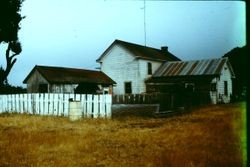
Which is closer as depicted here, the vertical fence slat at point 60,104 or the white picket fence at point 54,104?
the white picket fence at point 54,104

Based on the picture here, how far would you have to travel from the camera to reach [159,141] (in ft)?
32.1

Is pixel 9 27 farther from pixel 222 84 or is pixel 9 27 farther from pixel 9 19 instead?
pixel 222 84

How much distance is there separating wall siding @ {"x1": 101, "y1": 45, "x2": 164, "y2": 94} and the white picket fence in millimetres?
17062

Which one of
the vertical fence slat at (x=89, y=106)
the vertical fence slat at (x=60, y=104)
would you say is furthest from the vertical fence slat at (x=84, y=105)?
the vertical fence slat at (x=60, y=104)

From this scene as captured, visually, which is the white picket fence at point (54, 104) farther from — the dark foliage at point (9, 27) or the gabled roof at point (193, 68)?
the gabled roof at point (193, 68)

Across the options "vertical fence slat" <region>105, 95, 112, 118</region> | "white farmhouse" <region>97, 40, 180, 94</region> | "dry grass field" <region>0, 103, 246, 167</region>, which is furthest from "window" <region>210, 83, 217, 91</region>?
"dry grass field" <region>0, 103, 246, 167</region>

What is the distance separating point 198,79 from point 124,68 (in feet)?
27.6

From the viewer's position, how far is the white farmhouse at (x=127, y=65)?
37062mm

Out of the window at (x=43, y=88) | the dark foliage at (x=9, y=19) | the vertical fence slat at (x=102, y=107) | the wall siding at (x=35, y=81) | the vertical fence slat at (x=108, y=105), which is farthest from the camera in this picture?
the dark foliage at (x=9, y=19)

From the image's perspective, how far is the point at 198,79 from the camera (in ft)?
113

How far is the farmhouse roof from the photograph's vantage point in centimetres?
3391

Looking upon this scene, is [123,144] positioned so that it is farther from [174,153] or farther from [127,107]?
[127,107]

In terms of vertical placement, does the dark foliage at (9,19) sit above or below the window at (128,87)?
above

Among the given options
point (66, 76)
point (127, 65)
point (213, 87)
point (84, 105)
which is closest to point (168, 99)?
point (84, 105)
